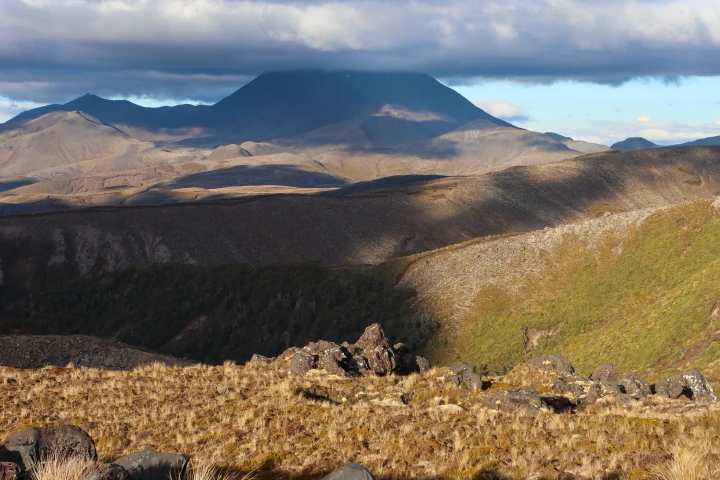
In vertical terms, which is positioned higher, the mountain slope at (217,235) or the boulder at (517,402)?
the boulder at (517,402)

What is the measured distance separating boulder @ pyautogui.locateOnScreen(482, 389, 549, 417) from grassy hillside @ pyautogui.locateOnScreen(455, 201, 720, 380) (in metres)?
32.3

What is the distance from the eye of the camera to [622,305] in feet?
278

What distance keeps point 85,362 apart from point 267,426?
28659 mm

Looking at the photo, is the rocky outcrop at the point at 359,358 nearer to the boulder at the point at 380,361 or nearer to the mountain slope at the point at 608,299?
the boulder at the point at 380,361

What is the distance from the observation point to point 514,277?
98.1 metres

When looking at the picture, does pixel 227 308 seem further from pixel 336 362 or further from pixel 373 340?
pixel 336 362

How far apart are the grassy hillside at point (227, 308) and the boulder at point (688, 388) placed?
52.3 metres

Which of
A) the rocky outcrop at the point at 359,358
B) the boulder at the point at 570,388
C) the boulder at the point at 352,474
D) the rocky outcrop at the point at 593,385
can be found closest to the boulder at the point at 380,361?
the rocky outcrop at the point at 359,358

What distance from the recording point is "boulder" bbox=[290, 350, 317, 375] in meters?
35.4

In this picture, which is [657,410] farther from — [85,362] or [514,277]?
[514,277]

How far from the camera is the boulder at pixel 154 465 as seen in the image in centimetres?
1478

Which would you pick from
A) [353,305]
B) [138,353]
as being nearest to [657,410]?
[138,353]

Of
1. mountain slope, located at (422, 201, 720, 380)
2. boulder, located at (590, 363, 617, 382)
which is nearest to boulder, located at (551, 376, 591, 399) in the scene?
boulder, located at (590, 363, 617, 382)

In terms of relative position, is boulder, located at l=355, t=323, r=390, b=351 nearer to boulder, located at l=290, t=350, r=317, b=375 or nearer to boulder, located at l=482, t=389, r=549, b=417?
boulder, located at l=290, t=350, r=317, b=375
